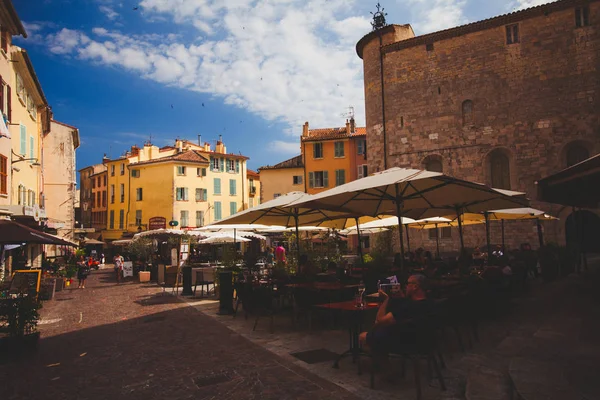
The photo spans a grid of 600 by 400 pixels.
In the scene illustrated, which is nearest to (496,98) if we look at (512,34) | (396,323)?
(512,34)

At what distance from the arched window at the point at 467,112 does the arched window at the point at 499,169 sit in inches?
86.7

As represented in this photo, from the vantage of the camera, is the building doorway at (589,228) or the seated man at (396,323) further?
the building doorway at (589,228)

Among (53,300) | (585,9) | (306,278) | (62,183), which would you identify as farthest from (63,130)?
(585,9)

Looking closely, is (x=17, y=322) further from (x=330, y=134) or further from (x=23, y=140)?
(x=330, y=134)

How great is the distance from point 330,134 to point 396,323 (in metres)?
36.8

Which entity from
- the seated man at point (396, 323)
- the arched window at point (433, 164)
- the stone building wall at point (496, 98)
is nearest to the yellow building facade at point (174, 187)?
the stone building wall at point (496, 98)

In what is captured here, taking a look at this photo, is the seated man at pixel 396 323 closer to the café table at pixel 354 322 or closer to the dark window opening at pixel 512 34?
the café table at pixel 354 322

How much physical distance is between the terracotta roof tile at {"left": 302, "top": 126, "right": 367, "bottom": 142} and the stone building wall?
11.1 m

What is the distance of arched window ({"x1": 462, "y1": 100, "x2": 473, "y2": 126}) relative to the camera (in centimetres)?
2505

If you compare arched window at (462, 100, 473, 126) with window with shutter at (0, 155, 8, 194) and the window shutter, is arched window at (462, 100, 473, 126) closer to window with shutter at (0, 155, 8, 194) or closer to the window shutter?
the window shutter

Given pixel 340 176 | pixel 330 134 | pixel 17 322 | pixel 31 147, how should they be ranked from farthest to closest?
pixel 330 134, pixel 340 176, pixel 31 147, pixel 17 322

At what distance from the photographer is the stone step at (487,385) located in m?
4.09

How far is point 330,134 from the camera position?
4050cm

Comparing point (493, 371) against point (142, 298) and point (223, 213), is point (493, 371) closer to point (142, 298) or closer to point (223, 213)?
point (142, 298)
